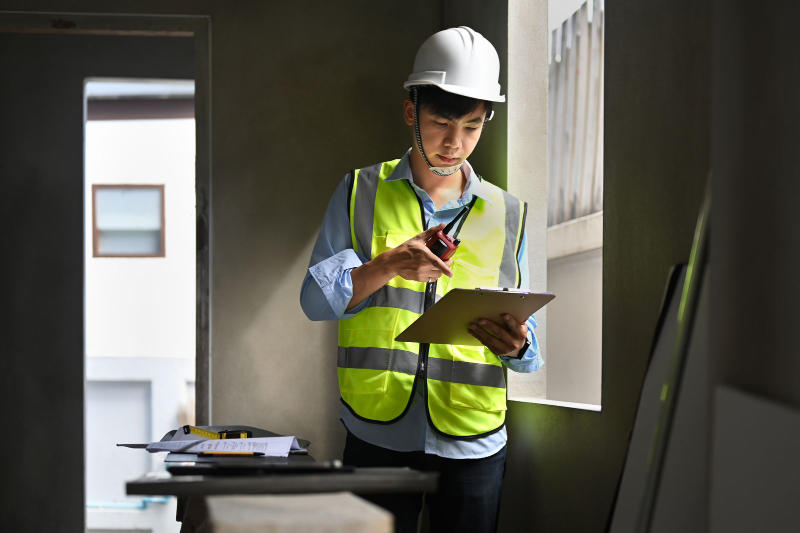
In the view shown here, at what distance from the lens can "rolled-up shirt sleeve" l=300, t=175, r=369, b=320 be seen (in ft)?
7.03

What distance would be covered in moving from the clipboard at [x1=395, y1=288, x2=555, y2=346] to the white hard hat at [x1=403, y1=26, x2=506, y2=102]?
0.63m

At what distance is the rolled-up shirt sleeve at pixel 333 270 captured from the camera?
7.03 ft

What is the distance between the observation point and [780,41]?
1082 millimetres

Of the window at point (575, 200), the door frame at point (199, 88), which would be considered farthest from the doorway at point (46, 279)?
the window at point (575, 200)

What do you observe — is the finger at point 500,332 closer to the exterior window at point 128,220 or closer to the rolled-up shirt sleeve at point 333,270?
the rolled-up shirt sleeve at point 333,270

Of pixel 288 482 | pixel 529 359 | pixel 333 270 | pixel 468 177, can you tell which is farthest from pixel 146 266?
pixel 288 482

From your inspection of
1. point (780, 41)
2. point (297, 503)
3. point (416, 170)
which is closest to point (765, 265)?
point (780, 41)

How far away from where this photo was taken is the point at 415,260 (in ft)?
6.89

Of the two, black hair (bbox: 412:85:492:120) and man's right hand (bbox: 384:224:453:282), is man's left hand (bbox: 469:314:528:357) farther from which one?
black hair (bbox: 412:85:492:120)

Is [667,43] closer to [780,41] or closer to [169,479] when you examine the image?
[780,41]

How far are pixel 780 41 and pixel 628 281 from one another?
0.99m

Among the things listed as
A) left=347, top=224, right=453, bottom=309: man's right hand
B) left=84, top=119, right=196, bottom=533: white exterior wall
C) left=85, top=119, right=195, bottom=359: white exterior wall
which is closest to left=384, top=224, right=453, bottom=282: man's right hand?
left=347, top=224, right=453, bottom=309: man's right hand

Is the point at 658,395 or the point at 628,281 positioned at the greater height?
the point at 628,281

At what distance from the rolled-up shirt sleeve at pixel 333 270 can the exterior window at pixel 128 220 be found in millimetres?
8212
